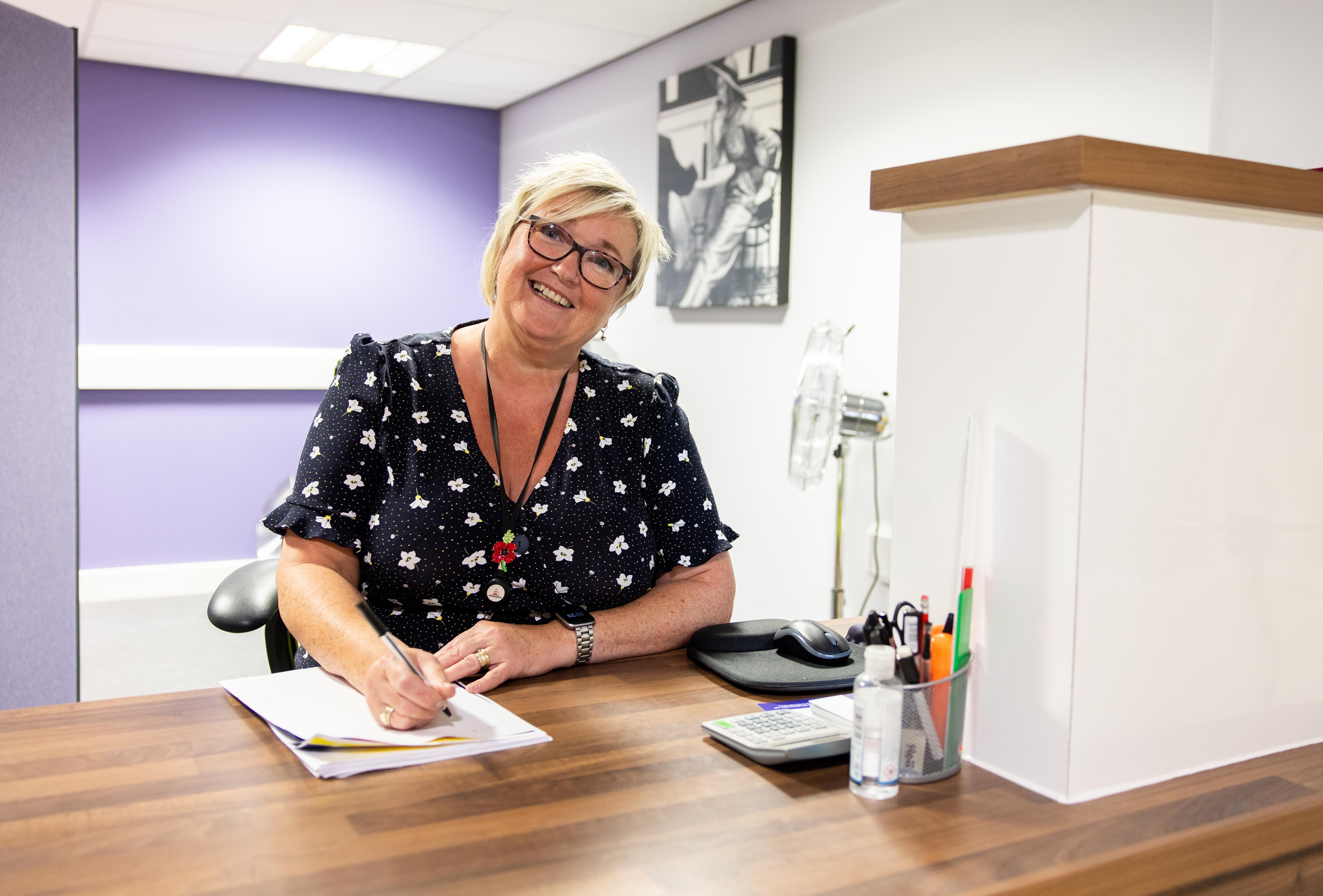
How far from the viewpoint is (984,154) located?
104 centimetres

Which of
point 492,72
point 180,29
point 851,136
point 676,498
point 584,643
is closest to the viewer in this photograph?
point 584,643

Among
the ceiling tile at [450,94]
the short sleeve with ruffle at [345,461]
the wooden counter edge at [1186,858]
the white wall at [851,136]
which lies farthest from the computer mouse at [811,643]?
the ceiling tile at [450,94]

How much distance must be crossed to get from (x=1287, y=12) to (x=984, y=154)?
924 millimetres

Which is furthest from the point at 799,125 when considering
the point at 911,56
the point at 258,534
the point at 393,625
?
the point at 258,534

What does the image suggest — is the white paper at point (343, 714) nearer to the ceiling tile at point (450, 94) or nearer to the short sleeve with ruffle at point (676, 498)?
the short sleeve with ruffle at point (676, 498)

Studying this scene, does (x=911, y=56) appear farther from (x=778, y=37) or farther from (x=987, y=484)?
(x=987, y=484)

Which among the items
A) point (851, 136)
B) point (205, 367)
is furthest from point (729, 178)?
point (205, 367)

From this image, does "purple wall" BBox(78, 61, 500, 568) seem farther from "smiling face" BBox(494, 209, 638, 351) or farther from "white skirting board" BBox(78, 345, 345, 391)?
"smiling face" BBox(494, 209, 638, 351)

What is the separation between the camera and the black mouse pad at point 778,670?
1.32m

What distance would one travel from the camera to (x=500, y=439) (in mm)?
1673

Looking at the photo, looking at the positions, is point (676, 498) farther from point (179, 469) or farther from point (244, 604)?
point (179, 469)

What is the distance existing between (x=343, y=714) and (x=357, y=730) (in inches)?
2.6

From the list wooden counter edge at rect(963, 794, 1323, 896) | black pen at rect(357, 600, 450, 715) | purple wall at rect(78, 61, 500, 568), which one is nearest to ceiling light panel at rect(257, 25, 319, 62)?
purple wall at rect(78, 61, 500, 568)

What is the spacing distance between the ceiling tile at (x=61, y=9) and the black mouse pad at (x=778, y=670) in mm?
4069
